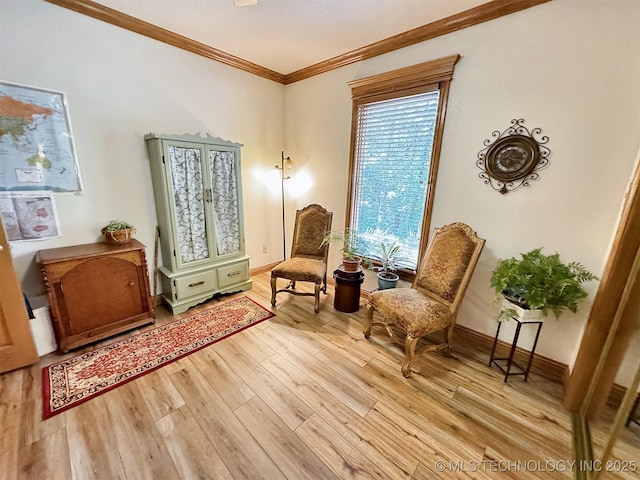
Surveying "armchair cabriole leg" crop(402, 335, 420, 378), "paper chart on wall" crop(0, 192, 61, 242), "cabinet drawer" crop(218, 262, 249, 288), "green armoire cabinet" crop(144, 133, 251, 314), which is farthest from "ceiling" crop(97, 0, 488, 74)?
"armchair cabriole leg" crop(402, 335, 420, 378)

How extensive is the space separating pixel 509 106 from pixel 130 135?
3.15 m

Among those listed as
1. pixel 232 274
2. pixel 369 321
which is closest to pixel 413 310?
pixel 369 321

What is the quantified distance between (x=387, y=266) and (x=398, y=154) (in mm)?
1130

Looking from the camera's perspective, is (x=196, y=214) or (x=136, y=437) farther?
(x=196, y=214)

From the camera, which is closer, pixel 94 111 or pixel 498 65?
pixel 498 65

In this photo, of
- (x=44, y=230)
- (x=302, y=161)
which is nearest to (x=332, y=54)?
(x=302, y=161)

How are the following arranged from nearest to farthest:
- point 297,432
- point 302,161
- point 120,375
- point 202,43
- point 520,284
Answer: point 297,432, point 520,284, point 120,375, point 202,43, point 302,161

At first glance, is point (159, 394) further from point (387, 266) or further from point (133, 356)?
point (387, 266)

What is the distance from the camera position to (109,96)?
2.15 meters

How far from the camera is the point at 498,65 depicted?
6.15ft

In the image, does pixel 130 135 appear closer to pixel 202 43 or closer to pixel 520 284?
pixel 202 43

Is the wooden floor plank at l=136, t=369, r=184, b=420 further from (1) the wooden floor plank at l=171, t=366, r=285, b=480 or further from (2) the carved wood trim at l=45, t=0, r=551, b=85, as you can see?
(2) the carved wood trim at l=45, t=0, r=551, b=85

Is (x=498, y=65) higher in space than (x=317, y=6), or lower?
lower

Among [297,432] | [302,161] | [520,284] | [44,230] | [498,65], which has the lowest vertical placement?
[297,432]
